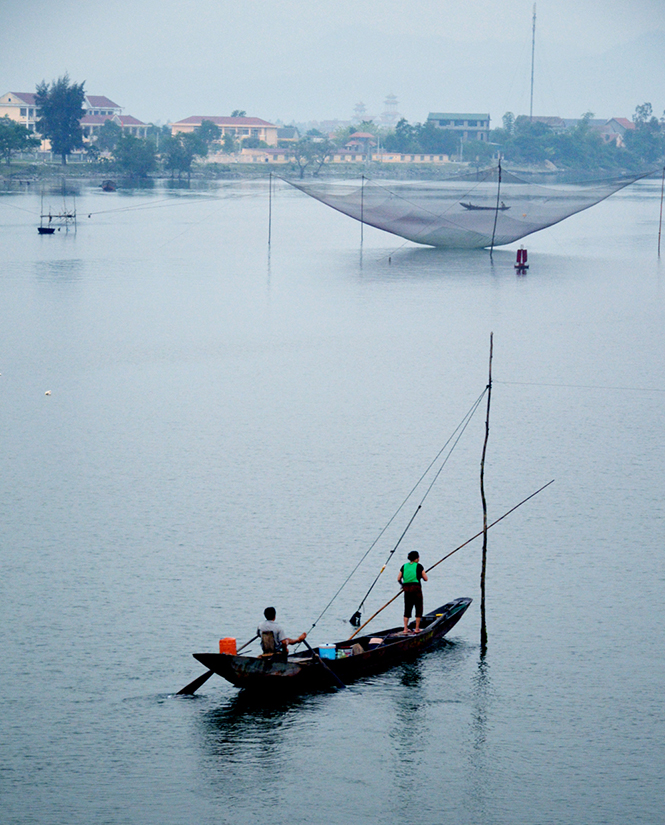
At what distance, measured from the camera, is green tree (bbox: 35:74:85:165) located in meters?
158

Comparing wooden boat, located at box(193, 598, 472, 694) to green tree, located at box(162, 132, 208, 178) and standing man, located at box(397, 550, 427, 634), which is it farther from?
green tree, located at box(162, 132, 208, 178)

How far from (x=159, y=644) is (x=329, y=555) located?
4682mm

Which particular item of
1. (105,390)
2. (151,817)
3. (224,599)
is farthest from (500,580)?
(105,390)

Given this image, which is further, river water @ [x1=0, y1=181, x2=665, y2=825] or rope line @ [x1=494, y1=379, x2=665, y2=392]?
rope line @ [x1=494, y1=379, x2=665, y2=392]

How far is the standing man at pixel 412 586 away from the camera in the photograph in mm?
17594

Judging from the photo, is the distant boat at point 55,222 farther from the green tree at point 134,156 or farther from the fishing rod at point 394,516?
the green tree at point 134,156

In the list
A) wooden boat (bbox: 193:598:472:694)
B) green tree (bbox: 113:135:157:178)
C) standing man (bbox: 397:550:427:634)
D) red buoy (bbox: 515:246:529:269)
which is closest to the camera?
wooden boat (bbox: 193:598:472:694)

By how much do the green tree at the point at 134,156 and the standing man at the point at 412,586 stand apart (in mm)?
142489

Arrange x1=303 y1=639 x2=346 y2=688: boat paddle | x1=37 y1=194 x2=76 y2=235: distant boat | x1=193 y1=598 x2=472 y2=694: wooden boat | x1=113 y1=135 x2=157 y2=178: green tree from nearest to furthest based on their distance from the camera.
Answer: x1=193 y1=598 x2=472 y2=694: wooden boat, x1=303 y1=639 x2=346 y2=688: boat paddle, x1=37 y1=194 x2=76 y2=235: distant boat, x1=113 y1=135 x2=157 y2=178: green tree

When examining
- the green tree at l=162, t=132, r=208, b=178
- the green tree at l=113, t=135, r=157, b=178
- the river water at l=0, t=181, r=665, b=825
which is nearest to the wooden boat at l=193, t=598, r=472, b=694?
the river water at l=0, t=181, r=665, b=825

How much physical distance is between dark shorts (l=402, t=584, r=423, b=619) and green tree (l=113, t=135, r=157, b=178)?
14256 cm

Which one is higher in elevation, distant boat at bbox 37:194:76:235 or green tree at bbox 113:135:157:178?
green tree at bbox 113:135:157:178

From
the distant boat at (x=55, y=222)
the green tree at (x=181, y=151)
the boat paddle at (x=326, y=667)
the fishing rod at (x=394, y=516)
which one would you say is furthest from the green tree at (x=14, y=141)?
the boat paddle at (x=326, y=667)

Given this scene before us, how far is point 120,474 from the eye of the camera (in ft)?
85.3
